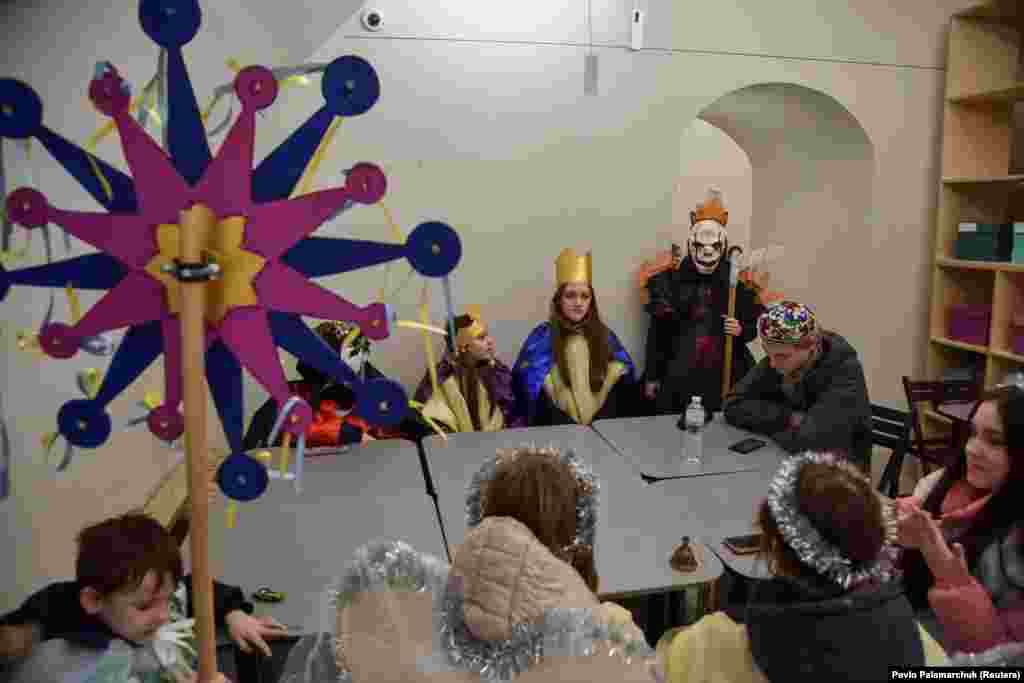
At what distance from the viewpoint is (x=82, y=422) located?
1.02 metres

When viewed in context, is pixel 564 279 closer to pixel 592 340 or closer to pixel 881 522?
pixel 592 340

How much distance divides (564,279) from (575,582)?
2.65 meters

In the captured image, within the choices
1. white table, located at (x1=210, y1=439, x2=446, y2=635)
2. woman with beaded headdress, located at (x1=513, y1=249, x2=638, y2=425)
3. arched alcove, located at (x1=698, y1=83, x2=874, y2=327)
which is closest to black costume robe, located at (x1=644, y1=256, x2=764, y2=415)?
woman with beaded headdress, located at (x1=513, y1=249, x2=638, y2=425)

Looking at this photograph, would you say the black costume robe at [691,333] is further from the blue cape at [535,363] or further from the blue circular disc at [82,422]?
the blue circular disc at [82,422]

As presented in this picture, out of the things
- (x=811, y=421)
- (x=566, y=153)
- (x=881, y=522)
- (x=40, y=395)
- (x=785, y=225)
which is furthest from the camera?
(x=785, y=225)

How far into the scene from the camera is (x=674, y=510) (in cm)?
218

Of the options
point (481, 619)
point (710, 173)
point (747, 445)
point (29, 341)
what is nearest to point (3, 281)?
point (29, 341)

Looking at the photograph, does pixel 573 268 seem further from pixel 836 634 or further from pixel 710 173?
pixel 710 173

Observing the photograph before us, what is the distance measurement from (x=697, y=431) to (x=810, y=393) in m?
0.50

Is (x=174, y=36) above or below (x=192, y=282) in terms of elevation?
above

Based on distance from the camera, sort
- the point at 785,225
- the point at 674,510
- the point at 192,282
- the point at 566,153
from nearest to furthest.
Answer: the point at 192,282 < the point at 674,510 < the point at 566,153 < the point at 785,225

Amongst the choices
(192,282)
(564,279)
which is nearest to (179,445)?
(192,282)

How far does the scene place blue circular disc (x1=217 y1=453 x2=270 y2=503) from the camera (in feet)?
3.32

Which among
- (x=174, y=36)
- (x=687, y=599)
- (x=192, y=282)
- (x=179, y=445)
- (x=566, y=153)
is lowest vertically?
(x=687, y=599)
